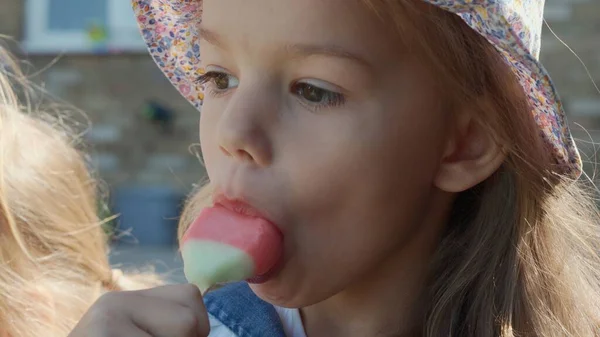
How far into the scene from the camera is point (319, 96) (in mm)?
1442

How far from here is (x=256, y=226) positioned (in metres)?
1.43

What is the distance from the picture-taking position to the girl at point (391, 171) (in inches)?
56.2

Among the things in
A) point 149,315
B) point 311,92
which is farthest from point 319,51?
point 149,315

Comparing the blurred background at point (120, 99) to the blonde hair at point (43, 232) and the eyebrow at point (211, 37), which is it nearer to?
the blonde hair at point (43, 232)

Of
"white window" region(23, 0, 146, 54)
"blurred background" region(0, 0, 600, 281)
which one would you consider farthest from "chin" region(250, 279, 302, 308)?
"white window" region(23, 0, 146, 54)

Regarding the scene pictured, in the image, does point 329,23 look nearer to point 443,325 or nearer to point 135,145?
point 443,325

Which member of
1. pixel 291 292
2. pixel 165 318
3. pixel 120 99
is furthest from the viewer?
pixel 120 99

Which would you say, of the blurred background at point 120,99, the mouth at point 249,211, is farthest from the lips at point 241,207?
the blurred background at point 120,99

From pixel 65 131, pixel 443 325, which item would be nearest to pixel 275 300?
pixel 443 325

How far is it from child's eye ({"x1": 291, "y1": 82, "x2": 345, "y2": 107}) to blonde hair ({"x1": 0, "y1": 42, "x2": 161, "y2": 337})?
108 cm

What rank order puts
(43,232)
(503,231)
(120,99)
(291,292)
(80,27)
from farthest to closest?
(80,27), (120,99), (43,232), (503,231), (291,292)

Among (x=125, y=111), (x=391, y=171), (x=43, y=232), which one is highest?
(x=391, y=171)

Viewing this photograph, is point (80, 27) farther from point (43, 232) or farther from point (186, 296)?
point (186, 296)

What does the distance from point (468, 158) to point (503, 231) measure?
17 cm
